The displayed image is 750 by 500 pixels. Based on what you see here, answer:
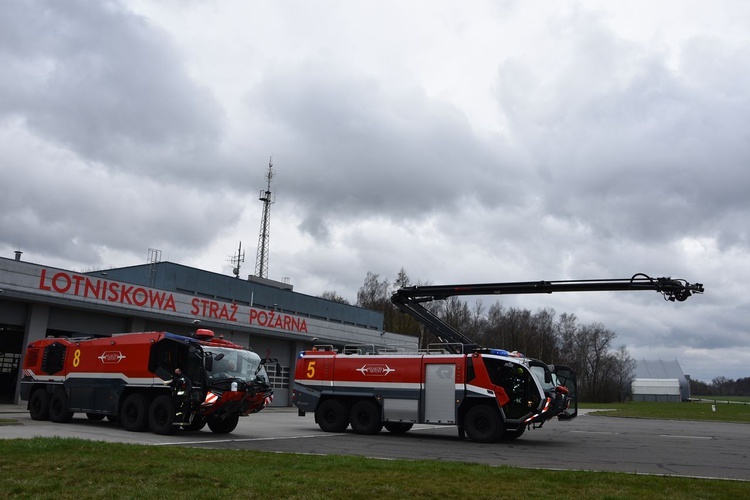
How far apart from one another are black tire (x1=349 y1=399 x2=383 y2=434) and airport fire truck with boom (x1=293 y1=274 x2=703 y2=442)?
0.10ft

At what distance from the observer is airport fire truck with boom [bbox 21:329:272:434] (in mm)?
17844

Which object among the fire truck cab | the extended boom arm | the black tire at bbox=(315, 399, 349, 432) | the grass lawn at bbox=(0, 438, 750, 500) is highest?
the extended boom arm

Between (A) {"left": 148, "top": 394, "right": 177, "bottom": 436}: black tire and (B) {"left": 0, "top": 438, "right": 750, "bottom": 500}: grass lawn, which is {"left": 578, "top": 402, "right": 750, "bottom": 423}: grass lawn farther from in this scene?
(B) {"left": 0, "top": 438, "right": 750, "bottom": 500}: grass lawn

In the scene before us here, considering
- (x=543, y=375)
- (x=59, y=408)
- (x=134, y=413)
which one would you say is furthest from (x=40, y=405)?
(x=543, y=375)

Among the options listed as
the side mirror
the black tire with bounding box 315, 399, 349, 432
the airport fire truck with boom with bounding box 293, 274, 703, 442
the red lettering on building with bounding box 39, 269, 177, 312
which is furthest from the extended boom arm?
the red lettering on building with bounding box 39, 269, 177, 312

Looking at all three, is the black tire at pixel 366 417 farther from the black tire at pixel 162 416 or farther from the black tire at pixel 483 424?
the black tire at pixel 162 416

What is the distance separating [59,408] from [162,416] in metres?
5.11

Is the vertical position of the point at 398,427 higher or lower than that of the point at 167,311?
lower

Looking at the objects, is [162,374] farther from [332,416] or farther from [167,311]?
[167,311]

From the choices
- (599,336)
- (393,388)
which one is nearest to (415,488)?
(393,388)

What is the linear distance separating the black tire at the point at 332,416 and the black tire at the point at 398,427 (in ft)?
4.82

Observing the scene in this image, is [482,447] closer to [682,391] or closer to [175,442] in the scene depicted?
[175,442]

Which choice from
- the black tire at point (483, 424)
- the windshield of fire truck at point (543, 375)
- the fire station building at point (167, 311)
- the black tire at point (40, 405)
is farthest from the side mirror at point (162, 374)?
the windshield of fire truck at point (543, 375)

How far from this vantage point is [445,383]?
66.6 feet
